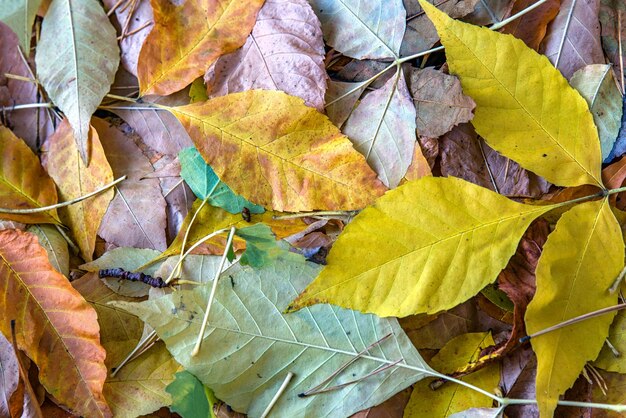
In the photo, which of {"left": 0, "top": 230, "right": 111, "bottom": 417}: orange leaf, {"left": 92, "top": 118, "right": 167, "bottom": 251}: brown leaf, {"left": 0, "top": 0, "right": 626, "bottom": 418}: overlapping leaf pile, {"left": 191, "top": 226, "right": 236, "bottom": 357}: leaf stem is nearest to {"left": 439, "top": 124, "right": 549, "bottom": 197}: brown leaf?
{"left": 0, "top": 0, "right": 626, "bottom": 418}: overlapping leaf pile

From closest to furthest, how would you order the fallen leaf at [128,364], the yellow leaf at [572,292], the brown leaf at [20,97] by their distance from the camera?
the yellow leaf at [572,292] < the fallen leaf at [128,364] < the brown leaf at [20,97]

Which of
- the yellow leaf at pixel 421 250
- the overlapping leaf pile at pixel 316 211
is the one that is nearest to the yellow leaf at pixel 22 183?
the overlapping leaf pile at pixel 316 211

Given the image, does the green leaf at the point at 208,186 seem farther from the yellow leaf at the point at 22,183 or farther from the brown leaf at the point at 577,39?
the brown leaf at the point at 577,39

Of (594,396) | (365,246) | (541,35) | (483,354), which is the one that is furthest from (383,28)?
(594,396)

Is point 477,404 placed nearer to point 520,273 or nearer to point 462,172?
point 520,273

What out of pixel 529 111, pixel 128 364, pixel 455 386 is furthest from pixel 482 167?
pixel 128 364

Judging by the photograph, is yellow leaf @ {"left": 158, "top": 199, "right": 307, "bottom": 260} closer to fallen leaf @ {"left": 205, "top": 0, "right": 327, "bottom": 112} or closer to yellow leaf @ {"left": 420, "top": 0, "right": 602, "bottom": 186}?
fallen leaf @ {"left": 205, "top": 0, "right": 327, "bottom": 112}
